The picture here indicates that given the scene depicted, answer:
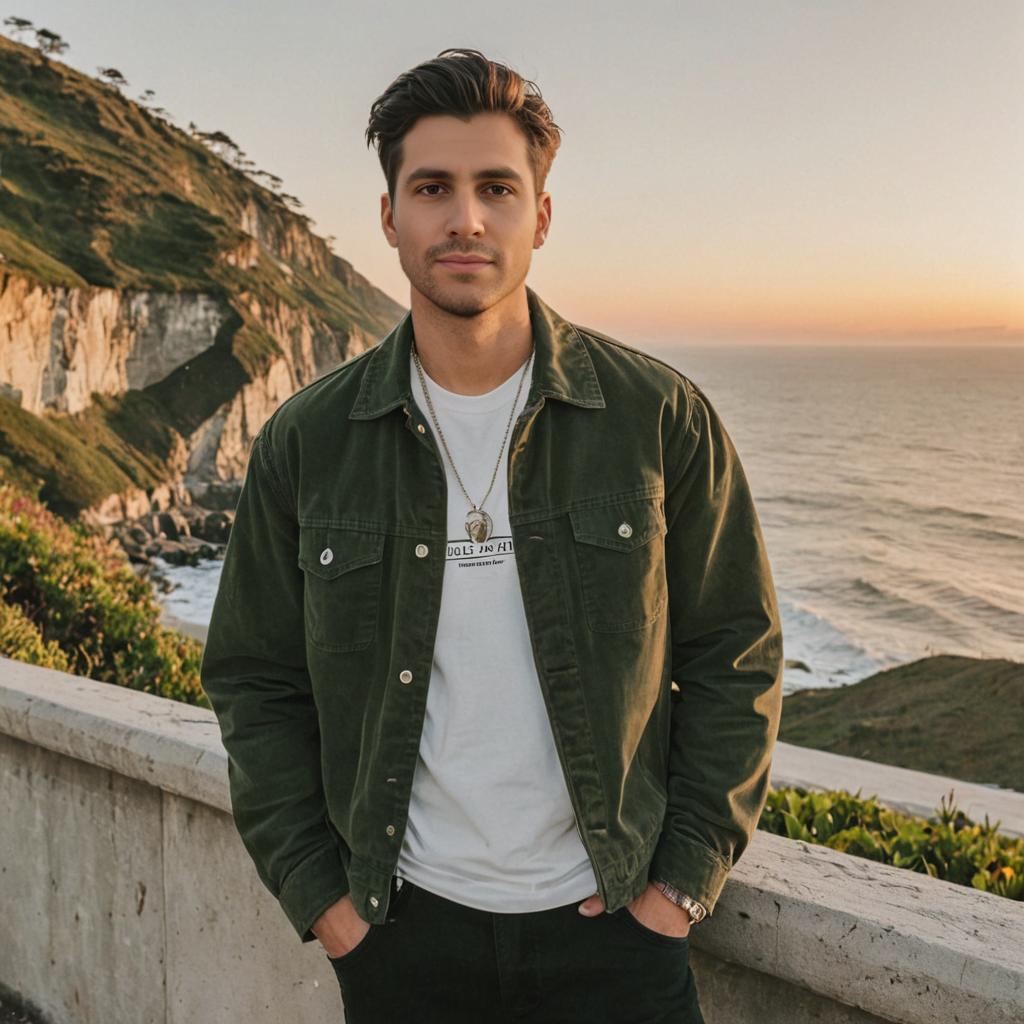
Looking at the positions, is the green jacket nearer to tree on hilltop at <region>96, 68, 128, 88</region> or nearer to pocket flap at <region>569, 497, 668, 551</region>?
pocket flap at <region>569, 497, 668, 551</region>

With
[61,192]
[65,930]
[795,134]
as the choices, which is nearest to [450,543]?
[65,930]

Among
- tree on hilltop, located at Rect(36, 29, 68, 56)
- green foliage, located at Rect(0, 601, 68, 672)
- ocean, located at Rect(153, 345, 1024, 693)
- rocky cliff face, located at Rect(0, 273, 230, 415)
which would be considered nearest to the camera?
green foliage, located at Rect(0, 601, 68, 672)

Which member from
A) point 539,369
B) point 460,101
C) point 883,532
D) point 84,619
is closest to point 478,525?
point 539,369

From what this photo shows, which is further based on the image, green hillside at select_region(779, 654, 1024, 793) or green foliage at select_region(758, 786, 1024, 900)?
green hillside at select_region(779, 654, 1024, 793)

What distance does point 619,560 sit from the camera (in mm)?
2014

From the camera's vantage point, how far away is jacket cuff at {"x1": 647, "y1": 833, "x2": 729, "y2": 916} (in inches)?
78.0

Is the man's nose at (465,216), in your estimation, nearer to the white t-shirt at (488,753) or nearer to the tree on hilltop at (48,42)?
the white t-shirt at (488,753)

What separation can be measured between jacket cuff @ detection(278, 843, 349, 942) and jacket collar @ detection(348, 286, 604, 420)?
0.86 metres

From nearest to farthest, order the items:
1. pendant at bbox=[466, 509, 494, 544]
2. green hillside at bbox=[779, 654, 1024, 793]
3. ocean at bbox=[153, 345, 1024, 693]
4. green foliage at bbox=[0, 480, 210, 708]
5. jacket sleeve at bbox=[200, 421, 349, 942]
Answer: pendant at bbox=[466, 509, 494, 544], jacket sleeve at bbox=[200, 421, 349, 942], green foliage at bbox=[0, 480, 210, 708], green hillside at bbox=[779, 654, 1024, 793], ocean at bbox=[153, 345, 1024, 693]

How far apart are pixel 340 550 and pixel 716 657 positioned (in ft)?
2.39

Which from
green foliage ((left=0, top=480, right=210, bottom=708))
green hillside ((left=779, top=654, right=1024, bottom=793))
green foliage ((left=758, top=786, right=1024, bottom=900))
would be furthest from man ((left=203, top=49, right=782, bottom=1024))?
green hillside ((left=779, top=654, right=1024, bottom=793))

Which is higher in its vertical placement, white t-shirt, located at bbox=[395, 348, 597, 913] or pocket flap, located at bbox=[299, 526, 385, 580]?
pocket flap, located at bbox=[299, 526, 385, 580]

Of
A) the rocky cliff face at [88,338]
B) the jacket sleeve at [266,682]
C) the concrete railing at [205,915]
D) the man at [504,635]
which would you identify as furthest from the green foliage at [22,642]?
the rocky cliff face at [88,338]

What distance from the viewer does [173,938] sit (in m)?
3.17
